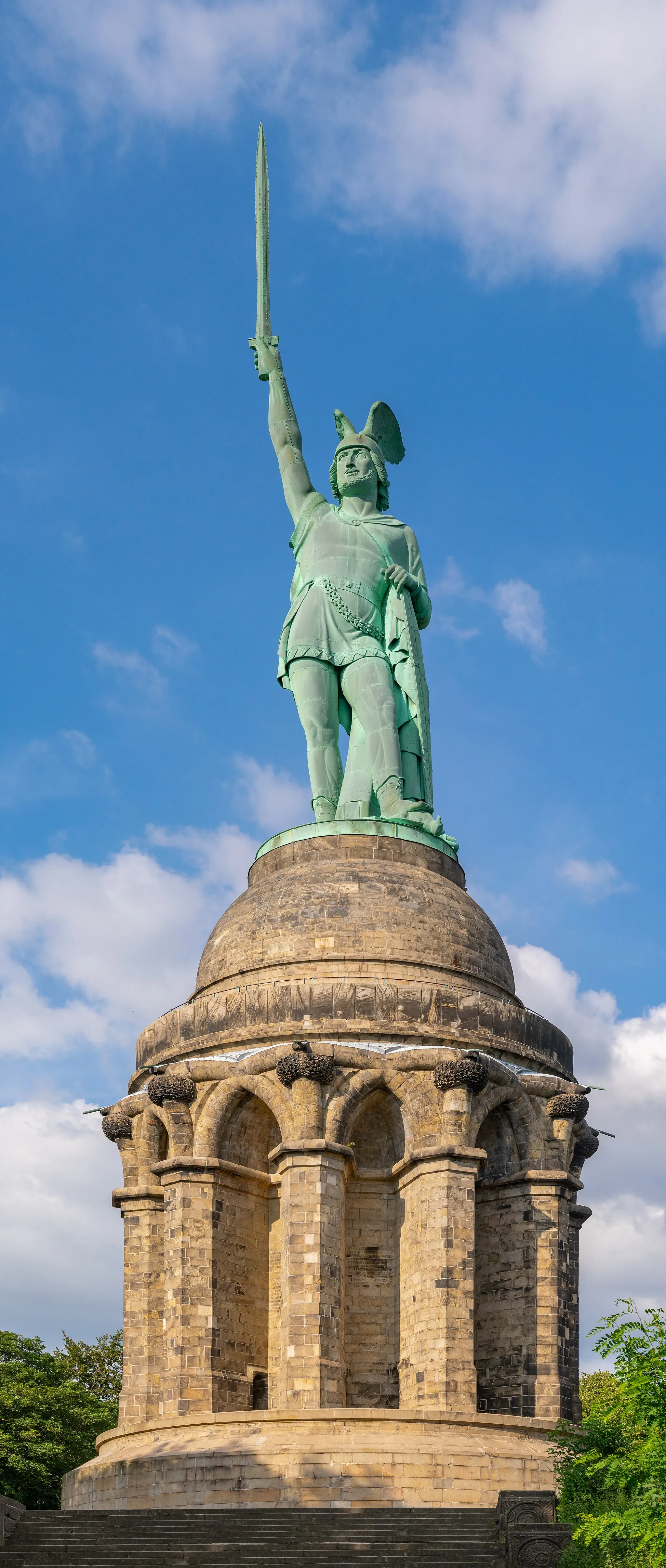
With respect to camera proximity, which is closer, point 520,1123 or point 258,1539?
point 258,1539

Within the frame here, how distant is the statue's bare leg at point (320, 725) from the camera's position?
32.9 m

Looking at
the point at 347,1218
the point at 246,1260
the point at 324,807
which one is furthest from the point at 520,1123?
the point at 324,807

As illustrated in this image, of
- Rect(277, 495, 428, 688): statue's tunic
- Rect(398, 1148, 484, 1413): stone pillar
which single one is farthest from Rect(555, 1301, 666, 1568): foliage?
Rect(277, 495, 428, 688): statue's tunic

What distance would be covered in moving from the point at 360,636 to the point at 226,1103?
31.0 ft

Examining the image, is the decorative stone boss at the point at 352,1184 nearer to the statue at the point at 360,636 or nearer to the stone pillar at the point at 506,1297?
the stone pillar at the point at 506,1297

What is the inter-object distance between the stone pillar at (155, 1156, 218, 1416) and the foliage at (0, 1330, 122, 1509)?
26.3 ft

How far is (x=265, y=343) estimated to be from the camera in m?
38.0

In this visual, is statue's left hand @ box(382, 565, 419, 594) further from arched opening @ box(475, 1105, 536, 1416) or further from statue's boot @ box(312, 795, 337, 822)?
arched opening @ box(475, 1105, 536, 1416)

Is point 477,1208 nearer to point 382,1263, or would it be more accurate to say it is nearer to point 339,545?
point 382,1263

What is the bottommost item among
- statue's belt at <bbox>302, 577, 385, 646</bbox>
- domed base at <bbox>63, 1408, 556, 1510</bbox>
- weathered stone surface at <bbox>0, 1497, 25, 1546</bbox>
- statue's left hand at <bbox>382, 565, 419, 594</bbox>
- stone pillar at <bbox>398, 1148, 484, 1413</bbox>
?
weathered stone surface at <bbox>0, 1497, 25, 1546</bbox>

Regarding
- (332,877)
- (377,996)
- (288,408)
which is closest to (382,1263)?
(377,996)

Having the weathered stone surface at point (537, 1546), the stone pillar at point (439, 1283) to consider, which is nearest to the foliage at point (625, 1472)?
the weathered stone surface at point (537, 1546)

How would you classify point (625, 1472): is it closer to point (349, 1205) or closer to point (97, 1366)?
point (349, 1205)

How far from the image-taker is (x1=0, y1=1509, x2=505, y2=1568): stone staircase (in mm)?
21078
